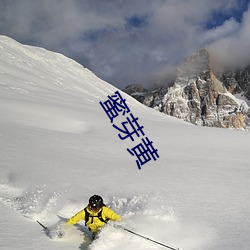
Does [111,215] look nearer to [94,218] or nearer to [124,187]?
[94,218]

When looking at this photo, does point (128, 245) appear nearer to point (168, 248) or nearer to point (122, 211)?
point (168, 248)

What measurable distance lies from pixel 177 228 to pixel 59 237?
2.25 meters

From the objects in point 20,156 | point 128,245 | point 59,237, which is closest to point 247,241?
point 128,245

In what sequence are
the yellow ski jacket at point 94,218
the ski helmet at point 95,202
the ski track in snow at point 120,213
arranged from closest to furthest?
the ski track in snow at point 120,213, the ski helmet at point 95,202, the yellow ski jacket at point 94,218

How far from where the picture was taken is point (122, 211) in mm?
6992

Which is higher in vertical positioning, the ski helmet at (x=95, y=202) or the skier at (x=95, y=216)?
the ski helmet at (x=95, y=202)

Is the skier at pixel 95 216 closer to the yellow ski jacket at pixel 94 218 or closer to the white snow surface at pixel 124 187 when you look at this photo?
the yellow ski jacket at pixel 94 218

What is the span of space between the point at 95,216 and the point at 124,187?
7.54ft

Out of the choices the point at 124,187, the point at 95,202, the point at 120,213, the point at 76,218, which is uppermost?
the point at 124,187

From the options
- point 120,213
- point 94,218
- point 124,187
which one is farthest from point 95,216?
point 124,187

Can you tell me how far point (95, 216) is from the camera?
20.1ft

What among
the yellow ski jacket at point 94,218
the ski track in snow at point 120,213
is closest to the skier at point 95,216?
the yellow ski jacket at point 94,218

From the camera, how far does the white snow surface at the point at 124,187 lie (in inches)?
224

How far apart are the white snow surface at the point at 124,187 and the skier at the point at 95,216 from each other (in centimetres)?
20
